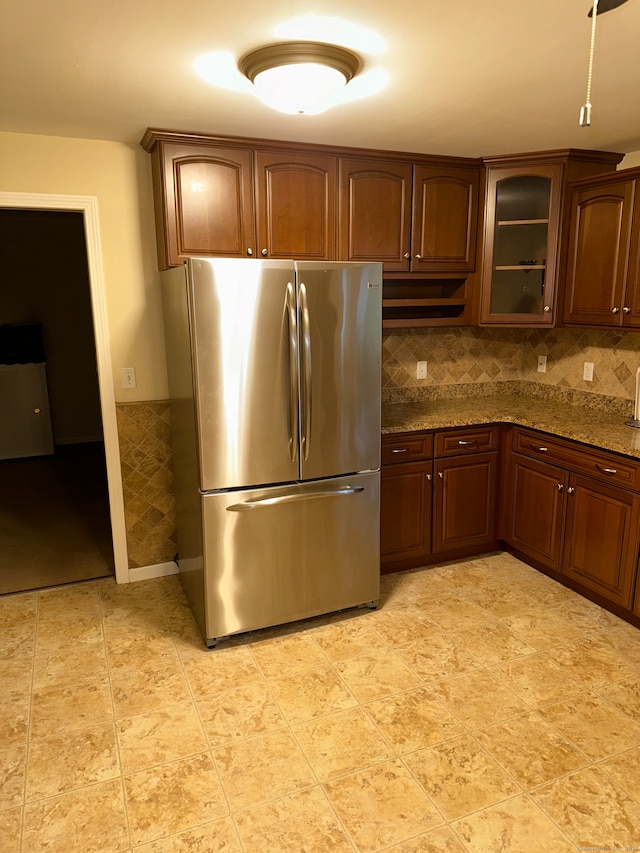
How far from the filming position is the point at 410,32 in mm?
1812

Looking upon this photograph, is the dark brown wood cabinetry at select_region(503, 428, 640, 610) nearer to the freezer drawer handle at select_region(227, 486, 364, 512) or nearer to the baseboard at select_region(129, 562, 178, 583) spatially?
the freezer drawer handle at select_region(227, 486, 364, 512)

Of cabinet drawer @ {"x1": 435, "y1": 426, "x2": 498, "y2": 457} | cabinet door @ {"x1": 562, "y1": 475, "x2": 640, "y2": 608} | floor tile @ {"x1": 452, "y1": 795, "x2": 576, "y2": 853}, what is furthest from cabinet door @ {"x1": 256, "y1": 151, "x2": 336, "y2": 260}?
floor tile @ {"x1": 452, "y1": 795, "x2": 576, "y2": 853}

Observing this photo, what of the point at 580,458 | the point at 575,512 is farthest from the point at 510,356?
the point at 575,512

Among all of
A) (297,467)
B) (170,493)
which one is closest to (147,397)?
(170,493)

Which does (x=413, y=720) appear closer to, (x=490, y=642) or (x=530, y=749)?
(x=530, y=749)

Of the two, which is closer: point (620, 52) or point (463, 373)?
point (620, 52)

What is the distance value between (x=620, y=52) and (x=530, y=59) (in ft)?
0.92

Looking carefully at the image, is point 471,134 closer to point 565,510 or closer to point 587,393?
point 587,393

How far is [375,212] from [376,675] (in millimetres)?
2337

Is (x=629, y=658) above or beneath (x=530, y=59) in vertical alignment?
beneath

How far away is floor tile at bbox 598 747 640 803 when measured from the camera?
1.96 metres

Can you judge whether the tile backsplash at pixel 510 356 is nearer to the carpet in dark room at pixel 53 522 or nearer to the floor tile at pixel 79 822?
the carpet in dark room at pixel 53 522

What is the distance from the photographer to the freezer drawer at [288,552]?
→ 271 centimetres

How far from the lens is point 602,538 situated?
296cm
